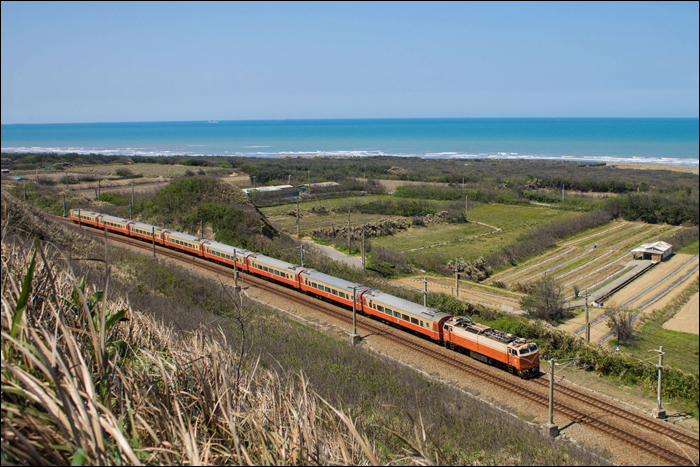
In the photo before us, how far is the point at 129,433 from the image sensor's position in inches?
249

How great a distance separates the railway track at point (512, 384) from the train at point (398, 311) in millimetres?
472

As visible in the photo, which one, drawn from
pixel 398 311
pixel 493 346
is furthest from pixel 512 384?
pixel 398 311

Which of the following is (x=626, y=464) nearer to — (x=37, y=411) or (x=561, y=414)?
(x=561, y=414)

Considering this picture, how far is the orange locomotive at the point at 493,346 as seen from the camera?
20.8m

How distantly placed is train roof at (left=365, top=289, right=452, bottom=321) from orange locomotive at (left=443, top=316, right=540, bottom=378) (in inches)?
31.6

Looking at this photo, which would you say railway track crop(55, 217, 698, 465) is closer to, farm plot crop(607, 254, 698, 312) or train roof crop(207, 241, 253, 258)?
train roof crop(207, 241, 253, 258)

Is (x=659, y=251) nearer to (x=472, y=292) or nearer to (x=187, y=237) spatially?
(x=472, y=292)

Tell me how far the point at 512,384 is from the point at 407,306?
700cm

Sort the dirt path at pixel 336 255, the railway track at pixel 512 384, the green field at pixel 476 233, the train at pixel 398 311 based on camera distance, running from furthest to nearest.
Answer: the green field at pixel 476 233 → the dirt path at pixel 336 255 → the train at pixel 398 311 → the railway track at pixel 512 384

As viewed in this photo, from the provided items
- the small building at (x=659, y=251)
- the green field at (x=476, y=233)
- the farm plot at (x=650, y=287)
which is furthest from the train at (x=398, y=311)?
the green field at (x=476, y=233)

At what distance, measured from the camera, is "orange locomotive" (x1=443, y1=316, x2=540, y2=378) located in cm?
2080

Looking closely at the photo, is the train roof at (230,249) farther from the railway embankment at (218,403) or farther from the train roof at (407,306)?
the railway embankment at (218,403)

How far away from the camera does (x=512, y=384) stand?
20625mm

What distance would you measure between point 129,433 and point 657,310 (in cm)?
2286
